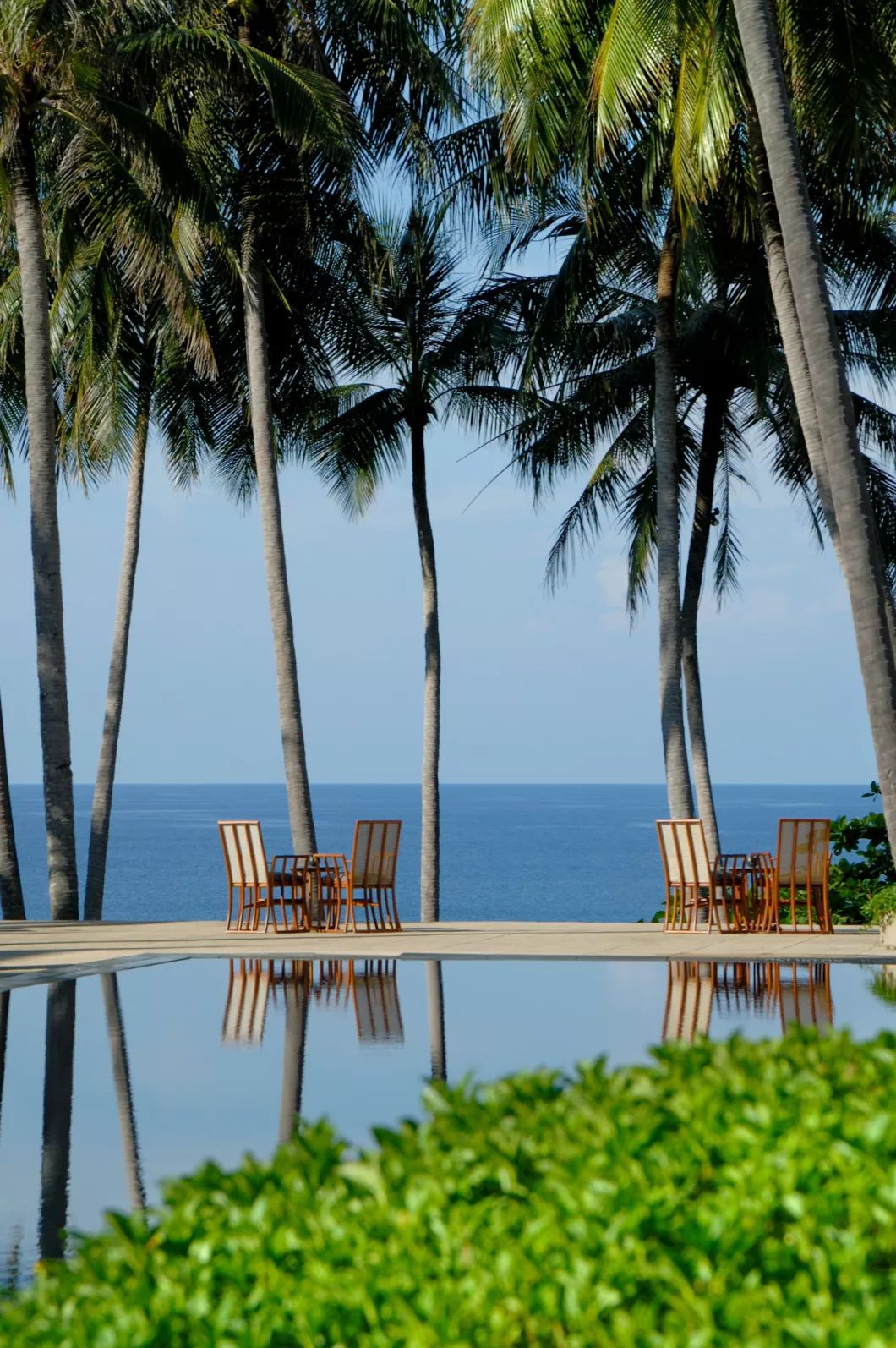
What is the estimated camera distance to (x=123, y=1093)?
6293 millimetres

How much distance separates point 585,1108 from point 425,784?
17.7m

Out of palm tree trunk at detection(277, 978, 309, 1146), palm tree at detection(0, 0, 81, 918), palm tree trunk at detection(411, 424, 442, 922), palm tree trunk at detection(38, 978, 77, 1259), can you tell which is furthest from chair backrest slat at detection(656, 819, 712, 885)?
palm tree trunk at detection(411, 424, 442, 922)

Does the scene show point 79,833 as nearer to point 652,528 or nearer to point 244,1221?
point 652,528

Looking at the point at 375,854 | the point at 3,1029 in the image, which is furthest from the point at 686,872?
the point at 3,1029

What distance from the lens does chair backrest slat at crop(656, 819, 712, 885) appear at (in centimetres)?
1252

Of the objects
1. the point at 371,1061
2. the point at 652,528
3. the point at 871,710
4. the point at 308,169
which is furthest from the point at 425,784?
the point at 371,1061

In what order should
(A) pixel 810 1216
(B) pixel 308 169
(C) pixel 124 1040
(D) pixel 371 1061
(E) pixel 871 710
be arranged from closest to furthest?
(A) pixel 810 1216 < (D) pixel 371 1061 < (C) pixel 124 1040 < (E) pixel 871 710 < (B) pixel 308 169

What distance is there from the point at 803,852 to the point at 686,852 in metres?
0.93

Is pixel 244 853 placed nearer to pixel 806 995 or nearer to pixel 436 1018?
pixel 436 1018

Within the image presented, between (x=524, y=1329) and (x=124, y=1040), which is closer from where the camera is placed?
(x=524, y=1329)

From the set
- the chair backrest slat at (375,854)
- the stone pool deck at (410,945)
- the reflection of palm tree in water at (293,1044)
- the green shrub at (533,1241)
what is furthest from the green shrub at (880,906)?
the green shrub at (533,1241)

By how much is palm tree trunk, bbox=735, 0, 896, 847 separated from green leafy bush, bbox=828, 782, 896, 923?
25.8ft

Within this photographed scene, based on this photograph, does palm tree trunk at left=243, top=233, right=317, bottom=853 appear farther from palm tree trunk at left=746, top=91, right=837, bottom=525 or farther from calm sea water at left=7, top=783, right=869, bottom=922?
calm sea water at left=7, top=783, right=869, bottom=922

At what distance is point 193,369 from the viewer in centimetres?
2056
